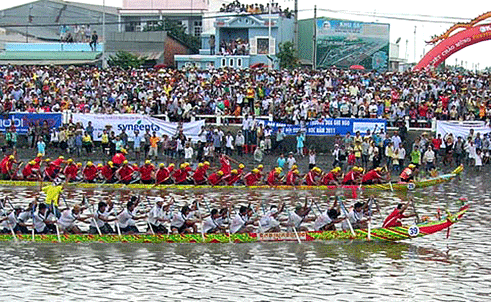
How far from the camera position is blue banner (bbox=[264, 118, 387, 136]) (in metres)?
34.9

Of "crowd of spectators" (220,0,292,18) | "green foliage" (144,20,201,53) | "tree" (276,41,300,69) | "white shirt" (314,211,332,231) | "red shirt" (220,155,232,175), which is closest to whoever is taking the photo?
"white shirt" (314,211,332,231)

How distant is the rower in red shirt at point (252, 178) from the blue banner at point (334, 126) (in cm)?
698

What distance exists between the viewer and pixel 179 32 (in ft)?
205

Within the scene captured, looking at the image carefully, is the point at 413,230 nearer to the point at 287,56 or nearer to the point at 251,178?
the point at 251,178

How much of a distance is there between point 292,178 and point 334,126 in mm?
7154

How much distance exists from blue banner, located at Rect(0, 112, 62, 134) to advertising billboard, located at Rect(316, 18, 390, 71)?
91.7 feet

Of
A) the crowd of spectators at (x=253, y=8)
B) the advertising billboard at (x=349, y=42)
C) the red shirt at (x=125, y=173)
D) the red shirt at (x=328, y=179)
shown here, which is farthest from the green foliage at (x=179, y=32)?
the red shirt at (x=328, y=179)

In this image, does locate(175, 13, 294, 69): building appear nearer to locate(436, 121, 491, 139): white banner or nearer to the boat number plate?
locate(436, 121, 491, 139): white banner

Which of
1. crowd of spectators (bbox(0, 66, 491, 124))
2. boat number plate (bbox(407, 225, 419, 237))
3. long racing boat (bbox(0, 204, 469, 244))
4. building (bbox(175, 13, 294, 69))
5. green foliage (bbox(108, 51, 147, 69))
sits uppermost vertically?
building (bbox(175, 13, 294, 69))

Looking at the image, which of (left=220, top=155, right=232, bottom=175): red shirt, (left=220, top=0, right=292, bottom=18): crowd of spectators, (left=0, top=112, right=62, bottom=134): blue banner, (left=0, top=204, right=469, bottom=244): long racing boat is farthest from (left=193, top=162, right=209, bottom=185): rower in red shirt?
(left=220, top=0, right=292, bottom=18): crowd of spectators

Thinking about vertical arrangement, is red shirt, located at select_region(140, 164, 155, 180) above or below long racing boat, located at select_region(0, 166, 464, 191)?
above

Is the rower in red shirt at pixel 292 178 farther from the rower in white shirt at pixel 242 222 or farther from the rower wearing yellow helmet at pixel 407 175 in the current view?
the rower in white shirt at pixel 242 222

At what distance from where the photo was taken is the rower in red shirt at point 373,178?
2942 cm

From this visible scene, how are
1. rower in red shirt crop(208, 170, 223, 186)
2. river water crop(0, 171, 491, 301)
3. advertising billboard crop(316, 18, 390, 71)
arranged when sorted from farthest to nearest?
advertising billboard crop(316, 18, 390, 71), rower in red shirt crop(208, 170, 223, 186), river water crop(0, 171, 491, 301)
